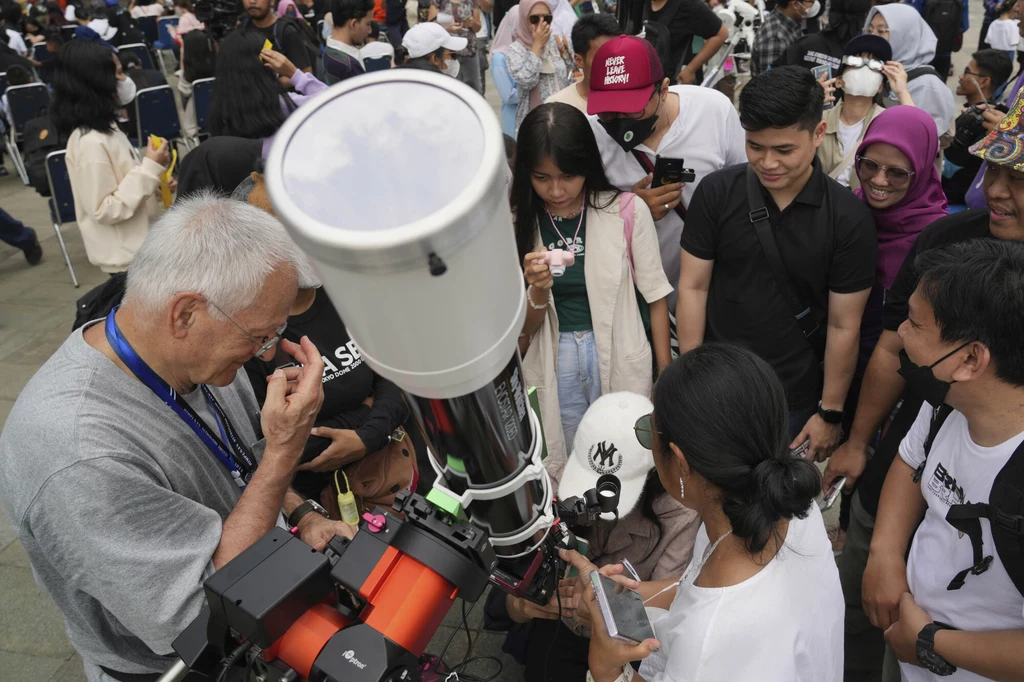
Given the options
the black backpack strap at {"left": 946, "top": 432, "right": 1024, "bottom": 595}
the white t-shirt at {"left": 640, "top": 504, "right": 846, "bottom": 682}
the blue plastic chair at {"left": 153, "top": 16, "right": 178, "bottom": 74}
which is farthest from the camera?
the blue plastic chair at {"left": 153, "top": 16, "right": 178, "bottom": 74}

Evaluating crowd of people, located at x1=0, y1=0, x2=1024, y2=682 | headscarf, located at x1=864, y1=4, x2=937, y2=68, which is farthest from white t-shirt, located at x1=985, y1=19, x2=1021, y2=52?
crowd of people, located at x1=0, y1=0, x2=1024, y2=682

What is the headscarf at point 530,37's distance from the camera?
525 cm

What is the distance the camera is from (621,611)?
59.8 inches

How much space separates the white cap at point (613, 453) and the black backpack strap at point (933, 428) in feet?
2.53

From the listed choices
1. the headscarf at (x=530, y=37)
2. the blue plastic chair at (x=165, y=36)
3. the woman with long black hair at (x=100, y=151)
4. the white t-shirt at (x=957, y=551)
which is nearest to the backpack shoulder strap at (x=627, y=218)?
the white t-shirt at (x=957, y=551)

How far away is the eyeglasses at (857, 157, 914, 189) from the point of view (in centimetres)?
262

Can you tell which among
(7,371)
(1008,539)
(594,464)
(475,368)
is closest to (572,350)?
(594,464)

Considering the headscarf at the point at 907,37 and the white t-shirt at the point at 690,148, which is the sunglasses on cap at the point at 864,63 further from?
the headscarf at the point at 907,37

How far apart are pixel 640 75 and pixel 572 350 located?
49.9 inches

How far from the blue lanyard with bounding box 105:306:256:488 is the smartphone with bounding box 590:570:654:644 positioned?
100cm

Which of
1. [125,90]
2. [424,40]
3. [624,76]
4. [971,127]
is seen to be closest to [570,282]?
[624,76]

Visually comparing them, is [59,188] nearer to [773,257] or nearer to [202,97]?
[202,97]

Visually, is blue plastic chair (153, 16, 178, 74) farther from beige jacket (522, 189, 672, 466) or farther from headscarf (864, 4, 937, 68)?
beige jacket (522, 189, 672, 466)

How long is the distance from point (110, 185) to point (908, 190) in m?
4.22
